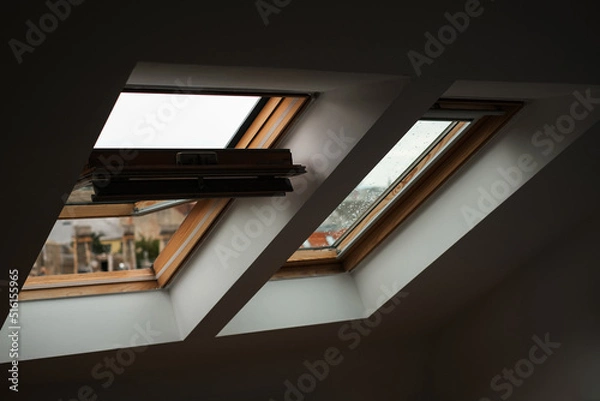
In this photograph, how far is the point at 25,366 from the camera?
2.94 metres

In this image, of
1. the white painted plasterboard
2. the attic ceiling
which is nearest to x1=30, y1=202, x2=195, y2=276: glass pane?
the attic ceiling

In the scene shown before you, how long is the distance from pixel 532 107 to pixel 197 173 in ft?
4.46

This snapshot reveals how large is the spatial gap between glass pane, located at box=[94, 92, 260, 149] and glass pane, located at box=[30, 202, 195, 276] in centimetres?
41

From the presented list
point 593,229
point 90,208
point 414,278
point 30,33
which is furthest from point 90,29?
point 593,229

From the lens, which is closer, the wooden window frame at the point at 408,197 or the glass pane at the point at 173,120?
the glass pane at the point at 173,120

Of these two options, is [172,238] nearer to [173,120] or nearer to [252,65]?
[173,120]

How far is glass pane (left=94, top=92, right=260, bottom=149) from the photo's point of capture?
2.34 m

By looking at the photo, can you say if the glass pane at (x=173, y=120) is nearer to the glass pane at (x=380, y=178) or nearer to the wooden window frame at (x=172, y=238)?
the wooden window frame at (x=172, y=238)

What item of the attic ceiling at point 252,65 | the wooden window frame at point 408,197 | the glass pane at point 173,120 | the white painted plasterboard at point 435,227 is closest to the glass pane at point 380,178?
the wooden window frame at point 408,197

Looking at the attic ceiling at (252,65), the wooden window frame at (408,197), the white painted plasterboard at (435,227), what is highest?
the wooden window frame at (408,197)

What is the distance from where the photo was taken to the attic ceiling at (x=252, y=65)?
1.61m

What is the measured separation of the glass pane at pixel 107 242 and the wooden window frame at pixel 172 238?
0.03 m

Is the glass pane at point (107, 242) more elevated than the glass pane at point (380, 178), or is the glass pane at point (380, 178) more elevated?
the glass pane at point (107, 242)

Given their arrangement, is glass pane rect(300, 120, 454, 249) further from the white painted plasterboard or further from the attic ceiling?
the attic ceiling
